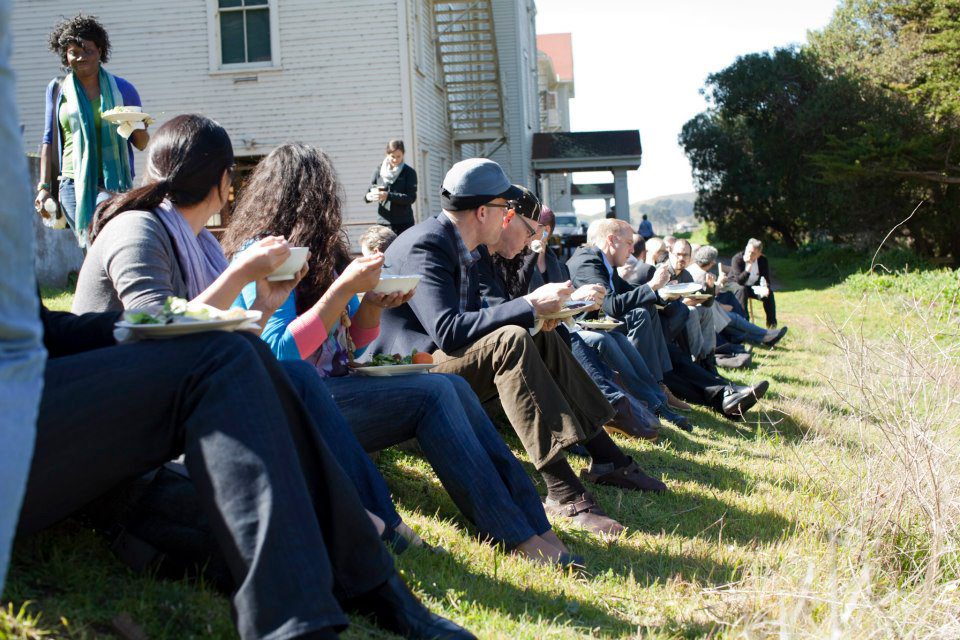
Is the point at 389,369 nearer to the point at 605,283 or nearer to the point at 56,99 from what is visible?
the point at 56,99

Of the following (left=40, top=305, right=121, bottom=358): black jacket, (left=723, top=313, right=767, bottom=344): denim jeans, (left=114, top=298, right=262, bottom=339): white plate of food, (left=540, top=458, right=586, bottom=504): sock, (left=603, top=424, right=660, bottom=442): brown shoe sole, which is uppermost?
(left=114, top=298, right=262, bottom=339): white plate of food

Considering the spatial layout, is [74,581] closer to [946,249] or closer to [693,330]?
[693,330]

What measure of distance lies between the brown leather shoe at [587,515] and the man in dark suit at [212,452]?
227cm

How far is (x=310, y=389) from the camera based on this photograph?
3.39 m

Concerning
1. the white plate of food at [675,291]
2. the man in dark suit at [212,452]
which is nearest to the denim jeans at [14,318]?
the man in dark suit at [212,452]

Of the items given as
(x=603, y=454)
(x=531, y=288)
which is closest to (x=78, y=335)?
(x=603, y=454)

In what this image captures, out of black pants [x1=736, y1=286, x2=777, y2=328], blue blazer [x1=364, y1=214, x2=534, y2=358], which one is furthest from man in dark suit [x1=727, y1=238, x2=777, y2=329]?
blue blazer [x1=364, y1=214, x2=534, y2=358]

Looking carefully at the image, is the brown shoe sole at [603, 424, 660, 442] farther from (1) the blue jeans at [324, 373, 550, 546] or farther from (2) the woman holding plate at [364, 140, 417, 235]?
(2) the woman holding plate at [364, 140, 417, 235]

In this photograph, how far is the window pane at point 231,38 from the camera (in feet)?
60.7

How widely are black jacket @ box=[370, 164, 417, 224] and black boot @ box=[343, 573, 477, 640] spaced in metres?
10.3

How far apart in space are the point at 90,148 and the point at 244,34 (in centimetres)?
1336

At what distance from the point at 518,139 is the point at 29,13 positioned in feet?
53.1

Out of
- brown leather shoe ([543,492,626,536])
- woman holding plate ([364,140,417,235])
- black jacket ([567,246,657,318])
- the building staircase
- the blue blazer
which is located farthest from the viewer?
the building staircase

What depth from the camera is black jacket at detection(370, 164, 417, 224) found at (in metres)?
12.9
